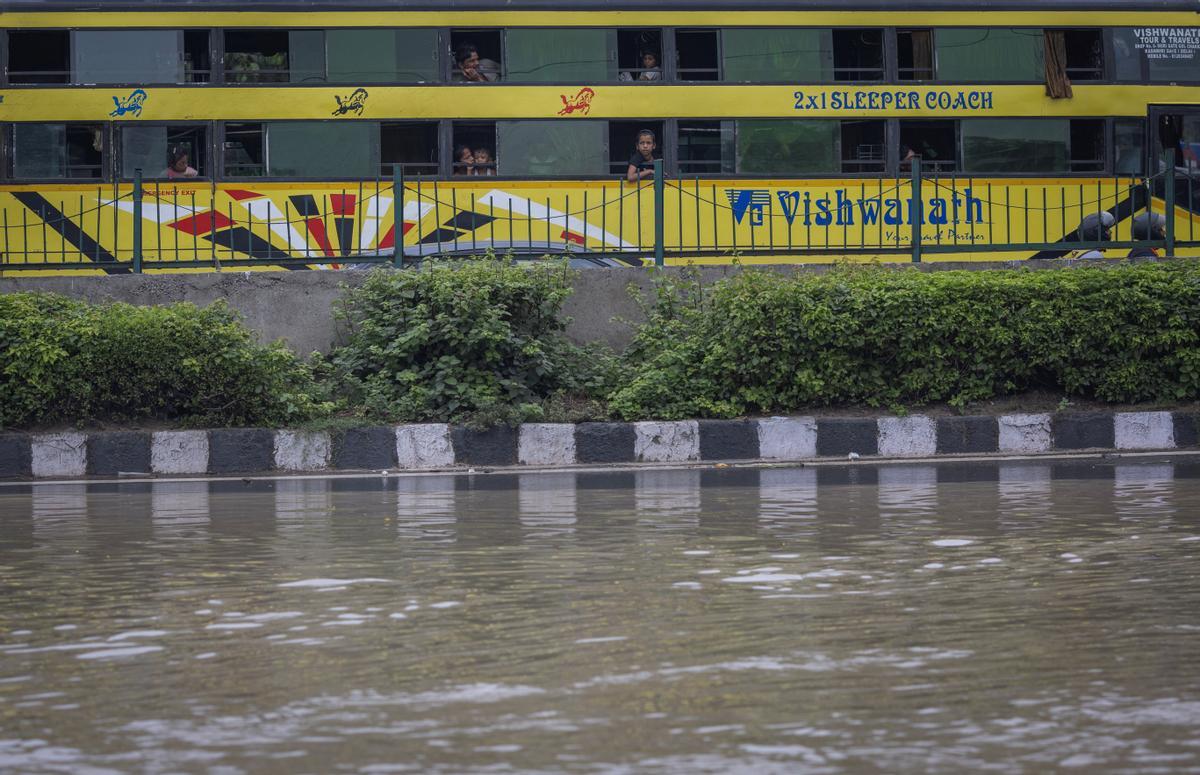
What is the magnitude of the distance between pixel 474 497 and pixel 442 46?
9126 millimetres

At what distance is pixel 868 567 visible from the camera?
526 centimetres

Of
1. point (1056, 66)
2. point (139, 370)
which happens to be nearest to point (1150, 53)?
point (1056, 66)

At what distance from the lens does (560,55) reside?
16.1 meters

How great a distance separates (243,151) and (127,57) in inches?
58.2

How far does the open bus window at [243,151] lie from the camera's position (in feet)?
52.4

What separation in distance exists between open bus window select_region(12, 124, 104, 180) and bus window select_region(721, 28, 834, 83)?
260 inches

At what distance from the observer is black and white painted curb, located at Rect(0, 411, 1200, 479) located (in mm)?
9500

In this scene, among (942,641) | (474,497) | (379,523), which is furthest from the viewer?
(474,497)

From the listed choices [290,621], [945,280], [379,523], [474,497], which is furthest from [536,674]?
[945,280]

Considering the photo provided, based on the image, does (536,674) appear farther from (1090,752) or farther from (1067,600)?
(1067,600)

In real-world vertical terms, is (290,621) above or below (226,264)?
below

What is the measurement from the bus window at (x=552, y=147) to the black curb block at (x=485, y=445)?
23.1ft

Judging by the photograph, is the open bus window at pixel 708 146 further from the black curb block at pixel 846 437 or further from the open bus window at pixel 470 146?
the black curb block at pixel 846 437

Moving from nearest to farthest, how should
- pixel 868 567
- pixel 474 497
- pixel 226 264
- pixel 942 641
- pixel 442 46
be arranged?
pixel 942 641, pixel 868 567, pixel 474 497, pixel 226 264, pixel 442 46
